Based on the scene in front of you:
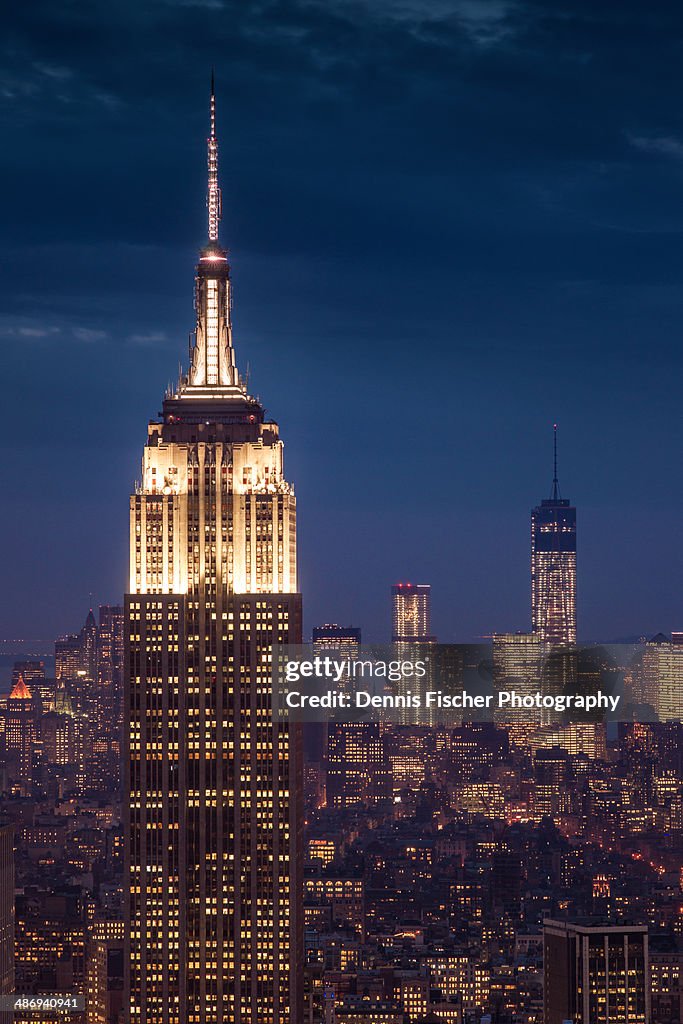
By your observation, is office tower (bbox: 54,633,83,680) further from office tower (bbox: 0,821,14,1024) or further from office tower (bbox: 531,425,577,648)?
office tower (bbox: 531,425,577,648)

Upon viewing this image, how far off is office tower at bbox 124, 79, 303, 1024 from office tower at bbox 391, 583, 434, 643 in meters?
8.06

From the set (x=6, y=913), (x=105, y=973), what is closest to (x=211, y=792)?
(x=105, y=973)

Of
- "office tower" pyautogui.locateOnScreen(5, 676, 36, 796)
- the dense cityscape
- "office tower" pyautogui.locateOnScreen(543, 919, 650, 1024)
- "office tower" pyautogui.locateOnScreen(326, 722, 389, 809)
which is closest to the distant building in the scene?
the dense cityscape

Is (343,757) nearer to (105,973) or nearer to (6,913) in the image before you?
Result: (6,913)

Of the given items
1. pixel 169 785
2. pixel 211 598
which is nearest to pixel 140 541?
pixel 211 598

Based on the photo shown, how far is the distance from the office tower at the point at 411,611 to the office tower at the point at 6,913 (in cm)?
953

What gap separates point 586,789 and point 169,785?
29.6 metres

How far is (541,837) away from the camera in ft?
194

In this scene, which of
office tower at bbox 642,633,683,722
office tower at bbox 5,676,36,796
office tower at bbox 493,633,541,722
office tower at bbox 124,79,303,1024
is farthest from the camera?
office tower at bbox 5,676,36,796

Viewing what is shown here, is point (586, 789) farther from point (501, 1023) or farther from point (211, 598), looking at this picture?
point (211, 598)

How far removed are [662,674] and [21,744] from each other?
95.2ft

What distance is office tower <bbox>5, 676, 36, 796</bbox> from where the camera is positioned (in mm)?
60938

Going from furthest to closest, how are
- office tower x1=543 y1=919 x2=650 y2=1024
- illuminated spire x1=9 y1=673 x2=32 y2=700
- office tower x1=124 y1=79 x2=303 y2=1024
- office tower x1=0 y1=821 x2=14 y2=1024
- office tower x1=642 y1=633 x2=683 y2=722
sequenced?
illuminated spire x1=9 y1=673 x2=32 y2=700, office tower x1=0 y1=821 x2=14 y2=1024, office tower x1=543 y1=919 x2=650 y2=1024, office tower x1=642 y1=633 x2=683 y2=722, office tower x1=124 y1=79 x2=303 y2=1024

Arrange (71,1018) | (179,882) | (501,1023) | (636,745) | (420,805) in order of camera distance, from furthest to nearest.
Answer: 1. (420,805)
2. (636,745)
3. (501,1023)
4. (71,1018)
5. (179,882)
